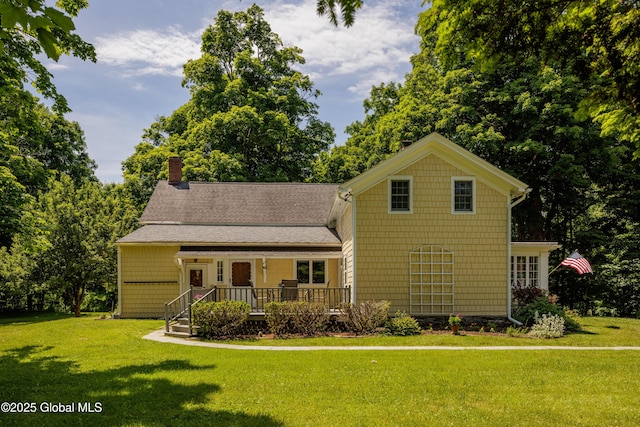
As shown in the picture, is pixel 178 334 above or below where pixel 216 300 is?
below

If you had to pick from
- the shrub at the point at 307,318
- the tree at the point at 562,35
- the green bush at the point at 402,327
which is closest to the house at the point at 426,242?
the shrub at the point at 307,318

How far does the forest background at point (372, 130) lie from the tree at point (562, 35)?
2cm

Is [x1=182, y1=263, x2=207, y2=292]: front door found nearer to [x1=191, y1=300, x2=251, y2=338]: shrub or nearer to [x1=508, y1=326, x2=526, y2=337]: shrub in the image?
[x1=191, y1=300, x2=251, y2=338]: shrub

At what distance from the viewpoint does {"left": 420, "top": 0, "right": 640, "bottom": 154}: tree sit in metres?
5.39

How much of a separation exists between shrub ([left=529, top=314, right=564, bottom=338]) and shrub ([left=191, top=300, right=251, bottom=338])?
9.21 metres

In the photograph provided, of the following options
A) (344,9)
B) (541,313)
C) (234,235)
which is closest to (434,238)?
(541,313)

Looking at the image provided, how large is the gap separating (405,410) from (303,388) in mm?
1987

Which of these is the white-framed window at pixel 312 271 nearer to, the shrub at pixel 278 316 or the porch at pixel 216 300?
the porch at pixel 216 300

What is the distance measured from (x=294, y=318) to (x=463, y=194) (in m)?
7.45

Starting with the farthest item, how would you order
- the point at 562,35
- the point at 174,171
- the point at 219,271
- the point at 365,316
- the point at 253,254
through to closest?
the point at 174,171
the point at 219,271
the point at 253,254
the point at 365,316
the point at 562,35

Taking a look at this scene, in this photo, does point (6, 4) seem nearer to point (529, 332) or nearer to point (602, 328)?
point (529, 332)

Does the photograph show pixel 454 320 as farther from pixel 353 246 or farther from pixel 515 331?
pixel 353 246

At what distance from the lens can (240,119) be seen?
31922 millimetres

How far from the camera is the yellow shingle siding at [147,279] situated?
20031 mm
